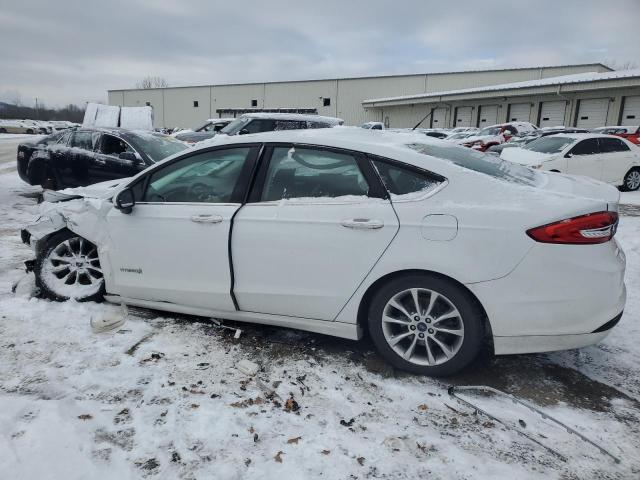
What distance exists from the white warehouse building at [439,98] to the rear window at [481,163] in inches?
571

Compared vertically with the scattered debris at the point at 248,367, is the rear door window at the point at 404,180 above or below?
above

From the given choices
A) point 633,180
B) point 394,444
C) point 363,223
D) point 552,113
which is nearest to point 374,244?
point 363,223

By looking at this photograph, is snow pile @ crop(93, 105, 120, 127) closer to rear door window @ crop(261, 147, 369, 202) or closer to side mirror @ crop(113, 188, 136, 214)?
side mirror @ crop(113, 188, 136, 214)

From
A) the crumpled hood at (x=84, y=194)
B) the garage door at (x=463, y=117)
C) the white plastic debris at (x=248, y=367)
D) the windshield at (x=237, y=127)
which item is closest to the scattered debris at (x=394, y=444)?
the white plastic debris at (x=248, y=367)

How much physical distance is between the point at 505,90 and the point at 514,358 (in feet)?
101

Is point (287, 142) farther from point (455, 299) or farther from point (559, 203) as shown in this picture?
point (559, 203)

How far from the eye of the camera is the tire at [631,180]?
1196 cm

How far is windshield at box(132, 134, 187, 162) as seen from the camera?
8.12 metres

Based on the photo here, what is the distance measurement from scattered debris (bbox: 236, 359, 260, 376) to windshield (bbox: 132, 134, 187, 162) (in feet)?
19.3

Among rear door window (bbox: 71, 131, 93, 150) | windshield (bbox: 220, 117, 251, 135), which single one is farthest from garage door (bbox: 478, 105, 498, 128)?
rear door window (bbox: 71, 131, 93, 150)

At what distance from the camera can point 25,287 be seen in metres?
4.16

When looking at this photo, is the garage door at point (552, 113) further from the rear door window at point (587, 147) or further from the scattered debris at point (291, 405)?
the scattered debris at point (291, 405)

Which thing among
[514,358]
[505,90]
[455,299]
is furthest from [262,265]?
[505,90]

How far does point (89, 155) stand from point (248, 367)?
692 centimetres
